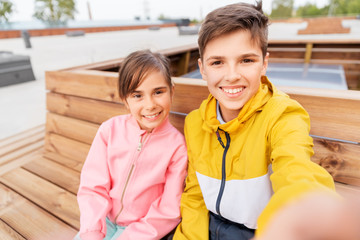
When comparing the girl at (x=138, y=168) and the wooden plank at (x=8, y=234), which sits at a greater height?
the girl at (x=138, y=168)

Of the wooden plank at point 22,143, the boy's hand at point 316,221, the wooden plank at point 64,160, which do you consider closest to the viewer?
the boy's hand at point 316,221

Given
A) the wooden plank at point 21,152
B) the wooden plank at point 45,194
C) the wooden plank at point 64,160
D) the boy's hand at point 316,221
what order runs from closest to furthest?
1. the boy's hand at point 316,221
2. the wooden plank at point 45,194
3. the wooden plank at point 64,160
4. the wooden plank at point 21,152

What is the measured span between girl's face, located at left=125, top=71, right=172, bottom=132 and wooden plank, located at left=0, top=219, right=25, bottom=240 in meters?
1.04

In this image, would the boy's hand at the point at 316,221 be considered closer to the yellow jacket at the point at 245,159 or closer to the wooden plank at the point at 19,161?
the yellow jacket at the point at 245,159

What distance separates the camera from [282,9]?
55.2 m

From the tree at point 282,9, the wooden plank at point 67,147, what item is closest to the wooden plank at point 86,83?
the wooden plank at point 67,147

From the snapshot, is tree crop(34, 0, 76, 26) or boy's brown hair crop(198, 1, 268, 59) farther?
tree crop(34, 0, 76, 26)

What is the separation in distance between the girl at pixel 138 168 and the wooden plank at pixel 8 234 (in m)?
0.52

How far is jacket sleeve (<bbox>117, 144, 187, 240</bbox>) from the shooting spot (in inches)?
49.1

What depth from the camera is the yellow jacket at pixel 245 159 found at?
2.72 feet

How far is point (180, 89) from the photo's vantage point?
1551 millimetres

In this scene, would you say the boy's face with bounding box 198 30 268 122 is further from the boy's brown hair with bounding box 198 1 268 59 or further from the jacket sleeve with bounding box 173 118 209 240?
the jacket sleeve with bounding box 173 118 209 240

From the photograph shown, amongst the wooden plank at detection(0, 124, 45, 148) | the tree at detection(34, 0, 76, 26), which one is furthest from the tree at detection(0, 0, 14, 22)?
the wooden plank at detection(0, 124, 45, 148)

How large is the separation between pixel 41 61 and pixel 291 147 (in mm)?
8595
